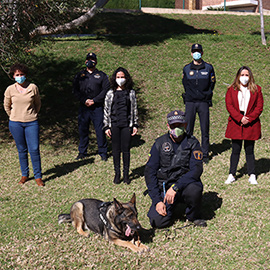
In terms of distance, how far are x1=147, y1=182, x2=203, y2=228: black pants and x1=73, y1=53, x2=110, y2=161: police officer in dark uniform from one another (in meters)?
4.19

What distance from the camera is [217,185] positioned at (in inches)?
295

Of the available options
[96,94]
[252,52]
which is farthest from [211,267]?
[252,52]

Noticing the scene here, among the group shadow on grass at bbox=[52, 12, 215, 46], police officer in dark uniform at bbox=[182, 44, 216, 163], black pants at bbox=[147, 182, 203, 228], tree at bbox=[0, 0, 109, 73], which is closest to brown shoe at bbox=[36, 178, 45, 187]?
black pants at bbox=[147, 182, 203, 228]

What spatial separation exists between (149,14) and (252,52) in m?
11.3

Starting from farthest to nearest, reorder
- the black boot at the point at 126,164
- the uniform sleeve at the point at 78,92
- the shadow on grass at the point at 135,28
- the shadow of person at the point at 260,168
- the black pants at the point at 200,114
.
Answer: the shadow on grass at the point at 135,28, the uniform sleeve at the point at 78,92, the black pants at the point at 200,114, the shadow of person at the point at 260,168, the black boot at the point at 126,164

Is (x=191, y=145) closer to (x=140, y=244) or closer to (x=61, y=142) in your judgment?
(x=140, y=244)

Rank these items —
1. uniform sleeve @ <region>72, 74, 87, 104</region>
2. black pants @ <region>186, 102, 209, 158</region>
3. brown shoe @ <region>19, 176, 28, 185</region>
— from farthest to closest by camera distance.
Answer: uniform sleeve @ <region>72, 74, 87, 104</region>, black pants @ <region>186, 102, 209, 158</region>, brown shoe @ <region>19, 176, 28, 185</region>

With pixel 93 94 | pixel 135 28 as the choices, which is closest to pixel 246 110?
pixel 93 94

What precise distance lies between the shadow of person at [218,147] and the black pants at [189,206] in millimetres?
4086

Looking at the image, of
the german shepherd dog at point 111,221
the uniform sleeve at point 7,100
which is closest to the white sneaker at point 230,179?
the german shepherd dog at point 111,221

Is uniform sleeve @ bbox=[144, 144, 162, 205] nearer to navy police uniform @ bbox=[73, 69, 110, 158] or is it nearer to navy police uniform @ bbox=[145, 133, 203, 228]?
navy police uniform @ bbox=[145, 133, 203, 228]

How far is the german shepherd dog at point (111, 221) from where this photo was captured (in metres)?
4.76

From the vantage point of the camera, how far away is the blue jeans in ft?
25.1

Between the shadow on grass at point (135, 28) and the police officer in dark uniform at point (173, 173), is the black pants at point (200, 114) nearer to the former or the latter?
the police officer in dark uniform at point (173, 173)
